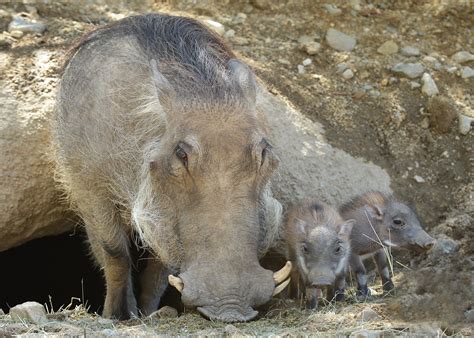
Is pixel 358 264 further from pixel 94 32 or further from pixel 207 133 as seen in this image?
pixel 94 32

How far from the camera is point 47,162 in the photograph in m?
6.07

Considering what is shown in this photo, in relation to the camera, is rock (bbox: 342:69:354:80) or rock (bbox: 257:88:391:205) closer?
rock (bbox: 257:88:391:205)

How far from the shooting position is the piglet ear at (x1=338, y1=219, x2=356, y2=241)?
17.3ft

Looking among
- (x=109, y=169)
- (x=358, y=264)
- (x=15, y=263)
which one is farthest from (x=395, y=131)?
(x=15, y=263)

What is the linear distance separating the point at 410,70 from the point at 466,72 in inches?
16.7

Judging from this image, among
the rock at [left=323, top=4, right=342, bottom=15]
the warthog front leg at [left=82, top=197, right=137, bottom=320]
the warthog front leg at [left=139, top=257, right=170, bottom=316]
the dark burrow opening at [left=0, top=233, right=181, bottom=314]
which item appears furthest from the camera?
the dark burrow opening at [left=0, top=233, right=181, bottom=314]

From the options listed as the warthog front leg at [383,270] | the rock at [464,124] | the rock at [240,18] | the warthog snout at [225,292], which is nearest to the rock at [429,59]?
the rock at [464,124]

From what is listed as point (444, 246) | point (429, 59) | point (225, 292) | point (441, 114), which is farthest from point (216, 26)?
point (225, 292)

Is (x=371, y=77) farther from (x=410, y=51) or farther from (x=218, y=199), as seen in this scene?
(x=218, y=199)

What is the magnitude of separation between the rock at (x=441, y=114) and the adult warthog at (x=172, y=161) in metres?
1.73

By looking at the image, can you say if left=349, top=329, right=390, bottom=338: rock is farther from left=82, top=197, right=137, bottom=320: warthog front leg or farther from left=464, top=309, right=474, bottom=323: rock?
left=82, top=197, right=137, bottom=320: warthog front leg

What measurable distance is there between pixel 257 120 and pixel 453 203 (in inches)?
77.4

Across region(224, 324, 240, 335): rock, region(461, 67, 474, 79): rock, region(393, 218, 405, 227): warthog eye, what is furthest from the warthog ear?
region(461, 67, 474, 79): rock

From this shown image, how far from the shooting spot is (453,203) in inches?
250
